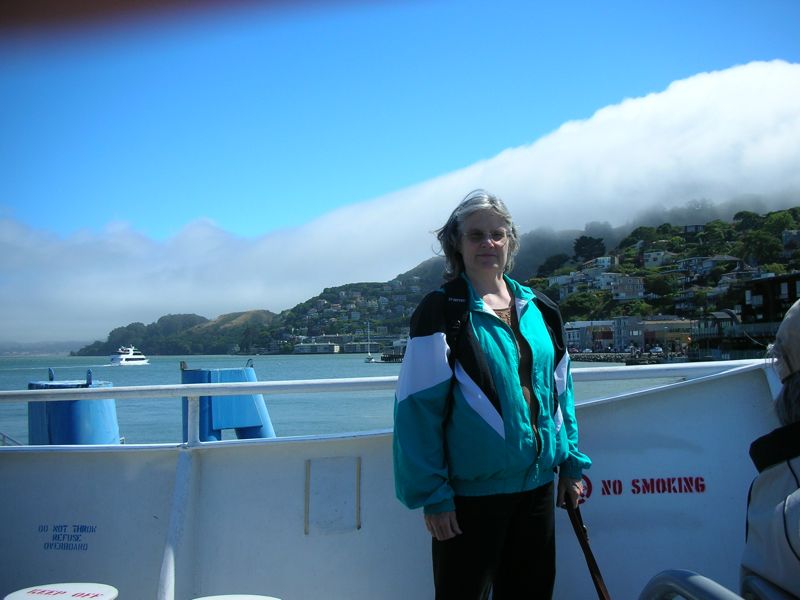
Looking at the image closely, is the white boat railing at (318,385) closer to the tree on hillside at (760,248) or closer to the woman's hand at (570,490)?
the woman's hand at (570,490)

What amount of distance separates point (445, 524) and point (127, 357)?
108589mm

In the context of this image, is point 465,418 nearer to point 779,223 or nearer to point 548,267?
point 548,267

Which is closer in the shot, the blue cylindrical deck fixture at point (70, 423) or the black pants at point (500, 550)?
the black pants at point (500, 550)

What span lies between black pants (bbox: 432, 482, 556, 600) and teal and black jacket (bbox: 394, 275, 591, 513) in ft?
0.22

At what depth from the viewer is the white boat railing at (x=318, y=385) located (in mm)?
2963

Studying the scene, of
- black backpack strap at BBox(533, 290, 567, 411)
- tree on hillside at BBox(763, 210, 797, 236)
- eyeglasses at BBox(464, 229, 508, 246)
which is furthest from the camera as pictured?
tree on hillside at BBox(763, 210, 797, 236)

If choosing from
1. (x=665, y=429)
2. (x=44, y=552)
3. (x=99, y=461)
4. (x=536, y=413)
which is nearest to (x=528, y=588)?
(x=536, y=413)

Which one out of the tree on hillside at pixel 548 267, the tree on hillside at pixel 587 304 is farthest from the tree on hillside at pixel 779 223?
the tree on hillside at pixel 548 267

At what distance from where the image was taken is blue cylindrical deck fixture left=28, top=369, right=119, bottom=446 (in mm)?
4344

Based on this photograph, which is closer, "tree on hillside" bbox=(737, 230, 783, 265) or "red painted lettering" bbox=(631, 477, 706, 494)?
"red painted lettering" bbox=(631, 477, 706, 494)

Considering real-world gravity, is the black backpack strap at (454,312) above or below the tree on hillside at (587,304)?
below

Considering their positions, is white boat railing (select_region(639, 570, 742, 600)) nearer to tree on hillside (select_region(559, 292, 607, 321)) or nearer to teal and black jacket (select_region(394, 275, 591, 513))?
teal and black jacket (select_region(394, 275, 591, 513))

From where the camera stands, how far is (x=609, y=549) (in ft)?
10.0

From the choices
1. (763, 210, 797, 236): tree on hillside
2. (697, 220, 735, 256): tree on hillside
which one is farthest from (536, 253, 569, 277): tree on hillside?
(763, 210, 797, 236): tree on hillside
